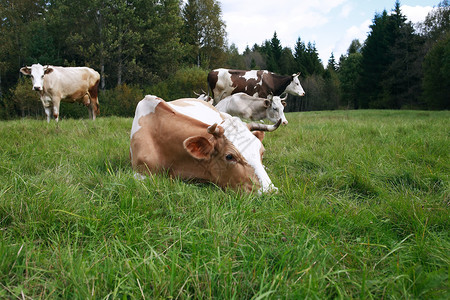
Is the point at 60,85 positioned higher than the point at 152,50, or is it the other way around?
the point at 152,50

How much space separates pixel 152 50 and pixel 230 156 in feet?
95.2

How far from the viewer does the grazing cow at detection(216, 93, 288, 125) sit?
955 centimetres

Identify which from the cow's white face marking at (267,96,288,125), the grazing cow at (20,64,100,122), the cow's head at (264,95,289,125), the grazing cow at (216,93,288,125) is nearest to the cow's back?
the grazing cow at (20,64,100,122)

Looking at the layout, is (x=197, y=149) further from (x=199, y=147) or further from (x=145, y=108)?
(x=145, y=108)

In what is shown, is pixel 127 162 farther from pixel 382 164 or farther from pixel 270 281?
pixel 382 164

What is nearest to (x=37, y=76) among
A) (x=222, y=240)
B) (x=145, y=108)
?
(x=145, y=108)

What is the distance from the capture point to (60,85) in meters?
10.8

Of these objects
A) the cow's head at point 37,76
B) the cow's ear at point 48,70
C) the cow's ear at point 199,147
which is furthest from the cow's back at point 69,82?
the cow's ear at point 199,147

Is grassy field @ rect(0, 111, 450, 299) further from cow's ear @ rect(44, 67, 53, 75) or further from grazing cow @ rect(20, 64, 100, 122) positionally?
cow's ear @ rect(44, 67, 53, 75)

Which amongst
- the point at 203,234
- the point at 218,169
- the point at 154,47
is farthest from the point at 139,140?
the point at 154,47

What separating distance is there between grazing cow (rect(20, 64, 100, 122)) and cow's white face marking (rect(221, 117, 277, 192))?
327 inches

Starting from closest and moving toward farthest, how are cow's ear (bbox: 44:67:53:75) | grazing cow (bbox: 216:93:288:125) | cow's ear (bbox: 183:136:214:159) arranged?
cow's ear (bbox: 183:136:214:159) → grazing cow (bbox: 216:93:288:125) → cow's ear (bbox: 44:67:53:75)

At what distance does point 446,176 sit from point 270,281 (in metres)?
2.74

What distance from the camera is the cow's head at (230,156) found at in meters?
2.77
